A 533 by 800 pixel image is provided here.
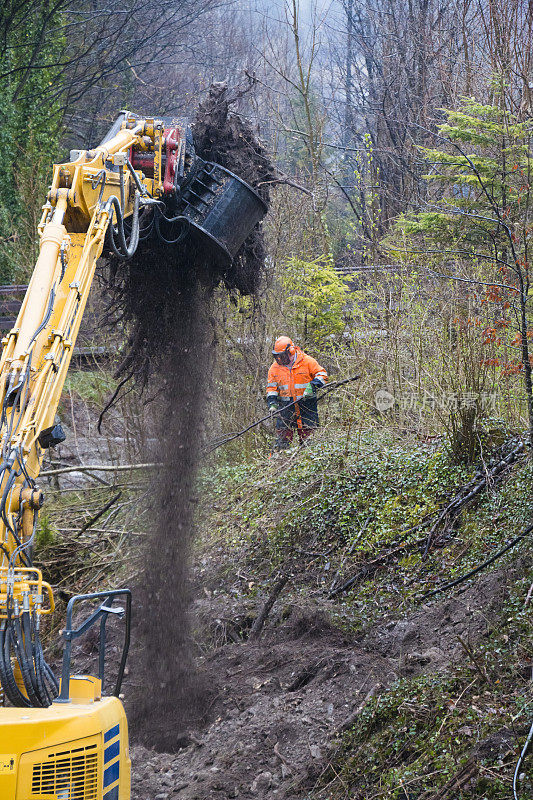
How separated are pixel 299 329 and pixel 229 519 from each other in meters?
4.79

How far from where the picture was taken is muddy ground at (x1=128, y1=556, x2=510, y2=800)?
5.18m

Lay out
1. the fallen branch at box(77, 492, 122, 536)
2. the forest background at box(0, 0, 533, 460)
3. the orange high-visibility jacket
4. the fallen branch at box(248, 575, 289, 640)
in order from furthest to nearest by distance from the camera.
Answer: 1. the orange high-visibility jacket
2. the fallen branch at box(77, 492, 122, 536)
3. the forest background at box(0, 0, 533, 460)
4. the fallen branch at box(248, 575, 289, 640)

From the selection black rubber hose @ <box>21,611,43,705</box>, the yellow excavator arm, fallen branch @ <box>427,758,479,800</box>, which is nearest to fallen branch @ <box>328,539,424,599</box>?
fallen branch @ <box>427,758,479,800</box>

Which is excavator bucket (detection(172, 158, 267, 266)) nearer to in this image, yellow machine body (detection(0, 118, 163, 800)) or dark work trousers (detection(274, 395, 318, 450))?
yellow machine body (detection(0, 118, 163, 800))

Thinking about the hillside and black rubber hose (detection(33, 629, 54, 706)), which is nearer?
black rubber hose (detection(33, 629, 54, 706))

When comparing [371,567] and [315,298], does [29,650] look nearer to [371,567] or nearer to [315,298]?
[371,567]

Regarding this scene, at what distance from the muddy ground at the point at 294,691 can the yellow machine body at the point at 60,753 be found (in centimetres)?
191

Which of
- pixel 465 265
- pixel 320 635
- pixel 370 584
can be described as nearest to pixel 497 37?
pixel 465 265

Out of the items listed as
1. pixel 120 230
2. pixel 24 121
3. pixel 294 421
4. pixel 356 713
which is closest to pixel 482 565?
pixel 356 713

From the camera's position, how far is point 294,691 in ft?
19.9

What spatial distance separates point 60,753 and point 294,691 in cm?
318

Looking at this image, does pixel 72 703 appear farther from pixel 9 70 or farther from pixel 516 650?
pixel 9 70

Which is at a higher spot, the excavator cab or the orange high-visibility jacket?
the orange high-visibility jacket

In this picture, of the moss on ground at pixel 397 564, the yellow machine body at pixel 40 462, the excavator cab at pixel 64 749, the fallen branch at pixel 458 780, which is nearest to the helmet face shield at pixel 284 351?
the moss on ground at pixel 397 564
